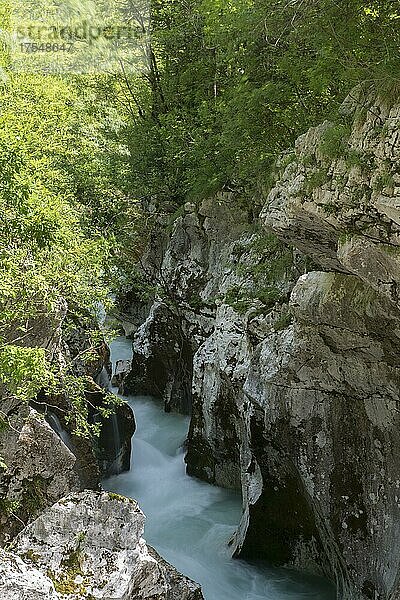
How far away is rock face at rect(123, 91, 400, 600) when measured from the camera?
673 cm

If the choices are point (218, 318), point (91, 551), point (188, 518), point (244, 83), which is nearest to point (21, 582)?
point (91, 551)

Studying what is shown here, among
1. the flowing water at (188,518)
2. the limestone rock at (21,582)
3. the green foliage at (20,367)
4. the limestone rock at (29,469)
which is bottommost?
the flowing water at (188,518)

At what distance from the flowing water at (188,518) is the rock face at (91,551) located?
16.7 ft

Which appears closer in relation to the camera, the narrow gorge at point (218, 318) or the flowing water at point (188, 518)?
the narrow gorge at point (218, 318)

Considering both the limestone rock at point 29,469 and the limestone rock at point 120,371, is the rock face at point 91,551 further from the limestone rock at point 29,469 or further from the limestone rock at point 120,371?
the limestone rock at point 120,371

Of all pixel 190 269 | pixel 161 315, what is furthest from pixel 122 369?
pixel 190 269

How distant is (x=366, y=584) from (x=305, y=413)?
2536 millimetres

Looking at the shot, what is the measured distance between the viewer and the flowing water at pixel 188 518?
1054 centimetres

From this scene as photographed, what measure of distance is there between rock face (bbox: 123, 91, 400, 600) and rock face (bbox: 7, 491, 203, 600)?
3.70 m

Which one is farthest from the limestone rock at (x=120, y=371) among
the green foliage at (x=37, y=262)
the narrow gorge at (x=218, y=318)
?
the green foliage at (x=37, y=262)

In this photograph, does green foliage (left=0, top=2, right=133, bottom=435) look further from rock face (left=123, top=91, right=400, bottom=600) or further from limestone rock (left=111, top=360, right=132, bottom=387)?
limestone rock (left=111, top=360, right=132, bottom=387)

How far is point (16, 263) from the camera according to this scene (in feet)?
30.0

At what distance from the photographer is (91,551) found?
5.68 metres

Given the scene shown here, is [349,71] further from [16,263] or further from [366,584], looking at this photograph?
[366,584]
